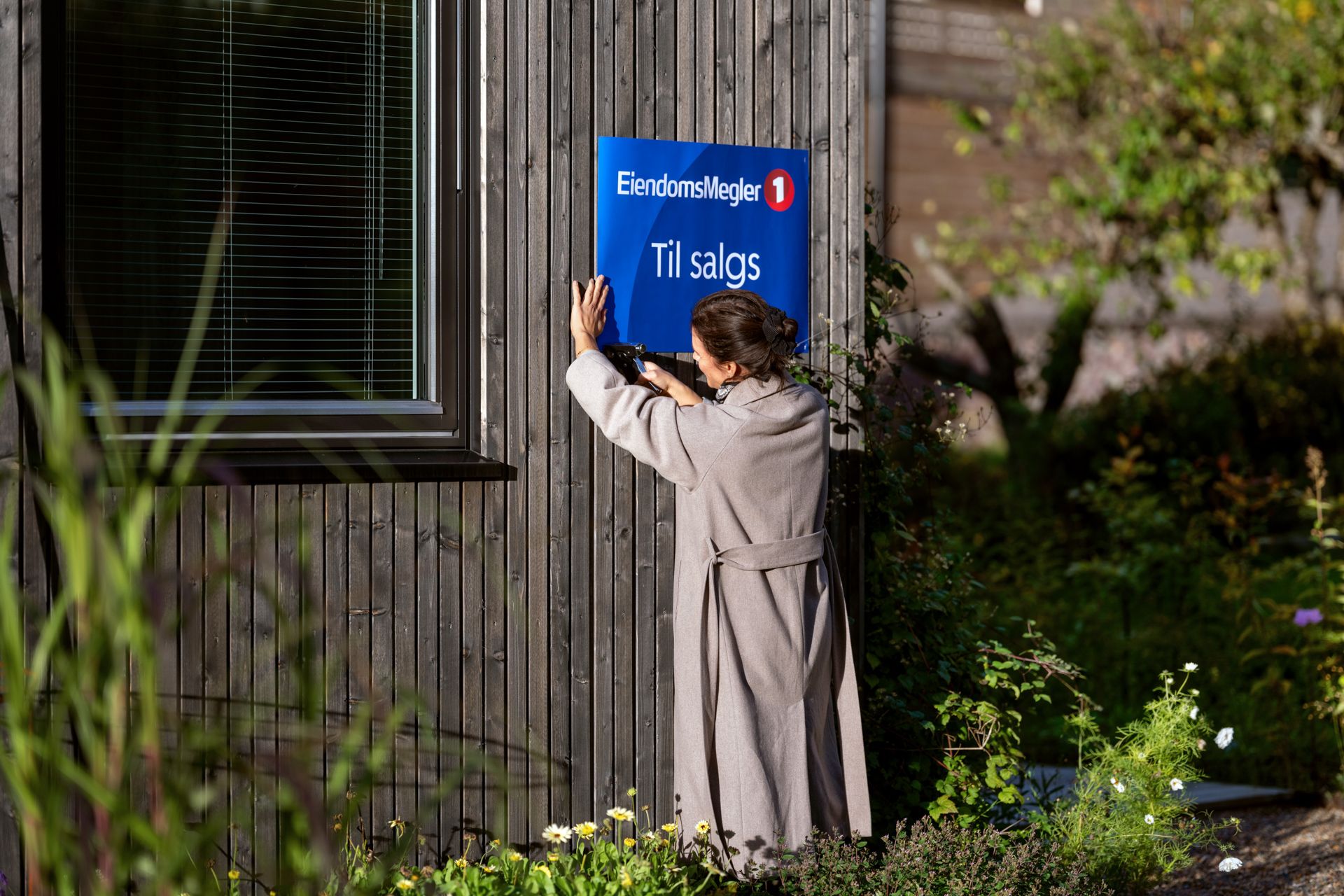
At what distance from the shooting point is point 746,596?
11.8ft

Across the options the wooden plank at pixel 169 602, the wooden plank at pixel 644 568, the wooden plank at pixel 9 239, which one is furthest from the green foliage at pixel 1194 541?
the wooden plank at pixel 9 239

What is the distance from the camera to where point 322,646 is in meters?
3.44

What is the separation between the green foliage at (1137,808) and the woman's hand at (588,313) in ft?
6.44

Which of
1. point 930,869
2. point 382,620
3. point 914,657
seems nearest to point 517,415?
point 382,620

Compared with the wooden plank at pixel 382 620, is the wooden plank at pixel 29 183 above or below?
above

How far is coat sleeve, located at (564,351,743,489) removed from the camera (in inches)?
137

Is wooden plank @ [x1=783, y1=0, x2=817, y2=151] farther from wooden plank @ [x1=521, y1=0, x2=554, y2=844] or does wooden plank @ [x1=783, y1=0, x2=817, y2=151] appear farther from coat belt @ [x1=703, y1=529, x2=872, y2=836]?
coat belt @ [x1=703, y1=529, x2=872, y2=836]

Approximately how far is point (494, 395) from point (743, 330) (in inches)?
27.8

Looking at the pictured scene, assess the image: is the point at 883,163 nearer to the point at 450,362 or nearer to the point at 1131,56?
the point at 1131,56

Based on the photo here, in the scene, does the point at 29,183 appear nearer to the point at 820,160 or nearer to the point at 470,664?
the point at 470,664

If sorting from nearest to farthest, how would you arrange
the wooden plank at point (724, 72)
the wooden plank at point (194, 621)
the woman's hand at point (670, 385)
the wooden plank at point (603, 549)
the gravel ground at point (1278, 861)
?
the wooden plank at point (194, 621) → the woman's hand at point (670, 385) → the wooden plank at point (603, 549) → the wooden plank at point (724, 72) → the gravel ground at point (1278, 861)

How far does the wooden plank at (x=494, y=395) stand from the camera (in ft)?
12.0

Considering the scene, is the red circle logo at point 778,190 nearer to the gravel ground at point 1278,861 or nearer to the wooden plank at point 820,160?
the wooden plank at point 820,160

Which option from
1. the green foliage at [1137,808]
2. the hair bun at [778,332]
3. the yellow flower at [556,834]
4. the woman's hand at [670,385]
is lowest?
the green foliage at [1137,808]
